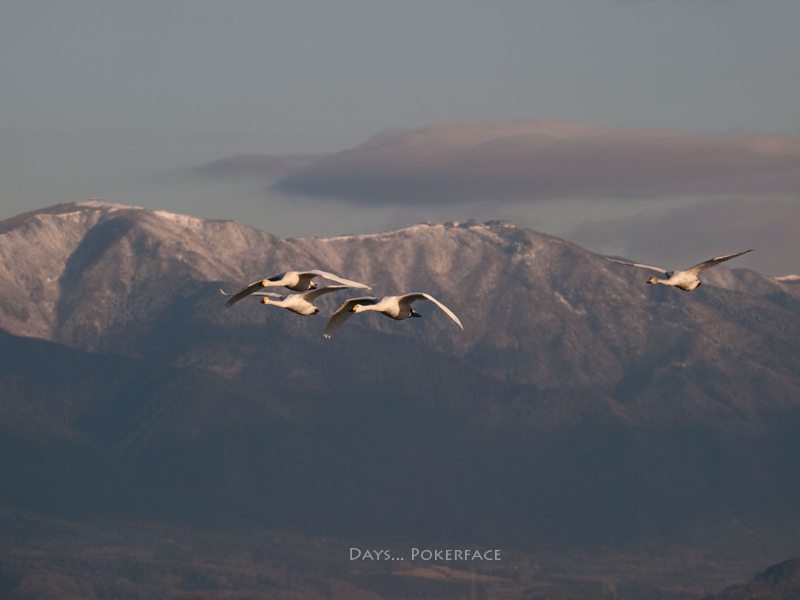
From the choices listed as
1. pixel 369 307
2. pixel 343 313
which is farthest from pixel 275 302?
→ pixel 369 307

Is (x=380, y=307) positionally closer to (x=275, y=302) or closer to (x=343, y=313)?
(x=343, y=313)

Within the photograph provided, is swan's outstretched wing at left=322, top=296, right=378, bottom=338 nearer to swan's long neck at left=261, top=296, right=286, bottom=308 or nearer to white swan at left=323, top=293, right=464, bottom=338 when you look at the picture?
white swan at left=323, top=293, right=464, bottom=338

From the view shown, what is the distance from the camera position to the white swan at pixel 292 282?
90300mm

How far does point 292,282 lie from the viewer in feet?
312

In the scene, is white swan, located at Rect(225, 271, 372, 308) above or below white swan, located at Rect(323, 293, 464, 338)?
above

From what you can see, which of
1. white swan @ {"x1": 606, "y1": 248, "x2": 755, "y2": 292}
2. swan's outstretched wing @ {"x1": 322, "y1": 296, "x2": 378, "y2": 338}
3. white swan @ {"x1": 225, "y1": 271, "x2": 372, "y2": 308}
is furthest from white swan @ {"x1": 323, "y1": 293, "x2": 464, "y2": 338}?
white swan @ {"x1": 606, "y1": 248, "x2": 755, "y2": 292}

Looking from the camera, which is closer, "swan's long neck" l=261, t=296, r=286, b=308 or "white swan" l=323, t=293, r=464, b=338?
"white swan" l=323, t=293, r=464, b=338

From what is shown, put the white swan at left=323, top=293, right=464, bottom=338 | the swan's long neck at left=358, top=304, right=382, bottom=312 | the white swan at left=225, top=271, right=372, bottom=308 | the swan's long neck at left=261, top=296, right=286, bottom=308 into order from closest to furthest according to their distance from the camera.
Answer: the swan's long neck at left=358, top=304, right=382, bottom=312 → the white swan at left=323, top=293, right=464, bottom=338 → the white swan at left=225, top=271, right=372, bottom=308 → the swan's long neck at left=261, top=296, right=286, bottom=308

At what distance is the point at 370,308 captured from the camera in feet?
297

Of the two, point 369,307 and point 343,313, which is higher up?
point 343,313

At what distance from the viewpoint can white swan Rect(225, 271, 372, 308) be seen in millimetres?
90300

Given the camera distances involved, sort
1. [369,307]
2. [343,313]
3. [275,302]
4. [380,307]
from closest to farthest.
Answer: [380,307]
[369,307]
[343,313]
[275,302]

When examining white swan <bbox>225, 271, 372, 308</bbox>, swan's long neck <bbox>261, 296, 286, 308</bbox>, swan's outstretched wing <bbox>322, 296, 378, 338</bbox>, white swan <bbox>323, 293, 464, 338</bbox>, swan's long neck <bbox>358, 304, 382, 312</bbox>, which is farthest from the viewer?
swan's long neck <bbox>261, 296, 286, 308</bbox>

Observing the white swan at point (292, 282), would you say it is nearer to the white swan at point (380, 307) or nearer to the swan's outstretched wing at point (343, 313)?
the swan's outstretched wing at point (343, 313)
